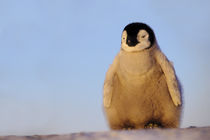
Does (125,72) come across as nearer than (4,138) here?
No

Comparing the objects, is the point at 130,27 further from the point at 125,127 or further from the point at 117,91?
the point at 125,127

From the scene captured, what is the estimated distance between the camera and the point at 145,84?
264 cm

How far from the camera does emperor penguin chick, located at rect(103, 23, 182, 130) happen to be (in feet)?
8.65

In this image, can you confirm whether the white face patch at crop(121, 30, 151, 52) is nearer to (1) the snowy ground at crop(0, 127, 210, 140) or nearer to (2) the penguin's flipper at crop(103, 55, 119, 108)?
(2) the penguin's flipper at crop(103, 55, 119, 108)

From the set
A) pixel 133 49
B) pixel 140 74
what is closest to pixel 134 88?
pixel 140 74

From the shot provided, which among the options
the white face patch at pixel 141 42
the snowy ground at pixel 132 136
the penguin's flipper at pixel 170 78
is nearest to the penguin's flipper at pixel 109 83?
the white face patch at pixel 141 42

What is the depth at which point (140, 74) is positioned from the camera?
2623 mm

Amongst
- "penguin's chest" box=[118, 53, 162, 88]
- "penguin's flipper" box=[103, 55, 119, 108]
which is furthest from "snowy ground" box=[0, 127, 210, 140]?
"penguin's flipper" box=[103, 55, 119, 108]

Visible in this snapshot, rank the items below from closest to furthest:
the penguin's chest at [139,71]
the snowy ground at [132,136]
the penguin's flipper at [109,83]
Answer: the snowy ground at [132,136]
the penguin's chest at [139,71]
the penguin's flipper at [109,83]

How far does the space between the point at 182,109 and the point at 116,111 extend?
541 mm

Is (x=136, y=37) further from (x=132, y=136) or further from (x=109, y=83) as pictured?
(x=132, y=136)

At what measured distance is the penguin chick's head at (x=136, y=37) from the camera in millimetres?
2635

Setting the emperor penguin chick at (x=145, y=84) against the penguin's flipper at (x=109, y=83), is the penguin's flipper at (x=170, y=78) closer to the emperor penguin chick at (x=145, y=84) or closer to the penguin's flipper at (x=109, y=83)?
the emperor penguin chick at (x=145, y=84)

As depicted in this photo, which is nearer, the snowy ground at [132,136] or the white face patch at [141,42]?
the snowy ground at [132,136]
